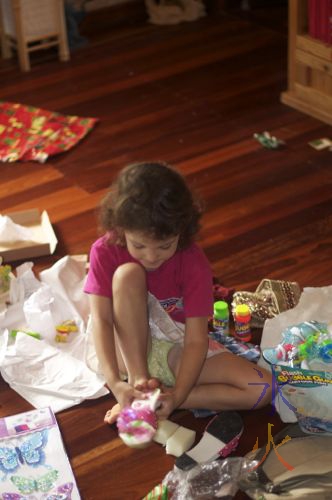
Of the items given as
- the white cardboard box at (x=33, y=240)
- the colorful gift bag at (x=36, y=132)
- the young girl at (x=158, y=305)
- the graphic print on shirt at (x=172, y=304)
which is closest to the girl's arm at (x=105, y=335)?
the young girl at (x=158, y=305)

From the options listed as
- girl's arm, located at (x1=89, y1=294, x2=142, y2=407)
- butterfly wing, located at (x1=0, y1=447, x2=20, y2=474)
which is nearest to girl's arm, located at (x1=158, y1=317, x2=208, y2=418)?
girl's arm, located at (x1=89, y1=294, x2=142, y2=407)

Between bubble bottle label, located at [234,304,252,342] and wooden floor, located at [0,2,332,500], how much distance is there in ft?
0.69

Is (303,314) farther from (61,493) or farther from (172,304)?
(61,493)

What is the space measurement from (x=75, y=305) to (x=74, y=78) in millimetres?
1659

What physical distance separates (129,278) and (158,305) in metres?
0.12

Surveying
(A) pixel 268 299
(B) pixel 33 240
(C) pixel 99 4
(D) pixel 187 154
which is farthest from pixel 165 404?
(C) pixel 99 4

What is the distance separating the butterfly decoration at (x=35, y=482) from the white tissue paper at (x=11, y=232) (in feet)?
2.78

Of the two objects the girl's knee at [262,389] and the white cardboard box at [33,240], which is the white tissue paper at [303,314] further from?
the white cardboard box at [33,240]

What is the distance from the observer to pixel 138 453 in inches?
66.3

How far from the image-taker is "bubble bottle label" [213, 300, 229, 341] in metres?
1.94

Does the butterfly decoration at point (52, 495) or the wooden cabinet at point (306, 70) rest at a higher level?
the wooden cabinet at point (306, 70)

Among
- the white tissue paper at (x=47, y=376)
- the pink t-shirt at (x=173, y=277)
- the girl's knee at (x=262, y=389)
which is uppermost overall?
the pink t-shirt at (x=173, y=277)

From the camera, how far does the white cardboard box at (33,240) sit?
7.45ft

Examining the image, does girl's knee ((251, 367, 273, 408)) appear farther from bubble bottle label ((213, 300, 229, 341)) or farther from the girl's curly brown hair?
the girl's curly brown hair
